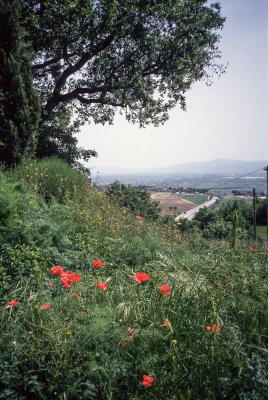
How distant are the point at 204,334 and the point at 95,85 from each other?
10.0 m

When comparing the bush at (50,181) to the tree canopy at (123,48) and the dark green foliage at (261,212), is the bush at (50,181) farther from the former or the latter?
the dark green foliage at (261,212)

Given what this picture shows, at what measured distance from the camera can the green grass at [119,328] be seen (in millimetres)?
1602

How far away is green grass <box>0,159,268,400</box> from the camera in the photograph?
1.60 meters

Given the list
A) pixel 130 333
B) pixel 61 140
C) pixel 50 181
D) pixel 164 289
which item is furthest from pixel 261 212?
pixel 130 333

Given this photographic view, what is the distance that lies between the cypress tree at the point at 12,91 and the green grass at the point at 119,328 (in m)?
3.58

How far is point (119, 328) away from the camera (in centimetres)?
184

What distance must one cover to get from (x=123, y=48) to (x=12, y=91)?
4743 millimetres

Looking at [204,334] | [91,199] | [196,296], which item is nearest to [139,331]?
[204,334]

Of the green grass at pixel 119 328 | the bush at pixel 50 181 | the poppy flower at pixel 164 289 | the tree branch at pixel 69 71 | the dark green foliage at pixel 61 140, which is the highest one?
the tree branch at pixel 69 71

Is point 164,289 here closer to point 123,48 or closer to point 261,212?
point 123,48

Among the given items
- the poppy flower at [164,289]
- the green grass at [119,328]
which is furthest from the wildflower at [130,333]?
the poppy flower at [164,289]

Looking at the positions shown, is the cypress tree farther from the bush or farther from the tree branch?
the tree branch

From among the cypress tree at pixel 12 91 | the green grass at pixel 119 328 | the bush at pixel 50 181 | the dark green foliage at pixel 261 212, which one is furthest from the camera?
the dark green foliage at pixel 261 212

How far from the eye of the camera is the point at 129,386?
163 cm
